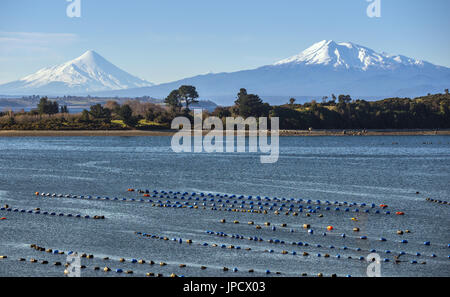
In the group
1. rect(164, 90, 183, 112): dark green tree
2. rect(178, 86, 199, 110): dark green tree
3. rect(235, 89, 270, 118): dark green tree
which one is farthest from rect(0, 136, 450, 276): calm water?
rect(178, 86, 199, 110): dark green tree

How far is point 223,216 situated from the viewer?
4566 centimetres

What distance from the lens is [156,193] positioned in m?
56.8

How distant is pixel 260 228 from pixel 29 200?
2091 centimetres

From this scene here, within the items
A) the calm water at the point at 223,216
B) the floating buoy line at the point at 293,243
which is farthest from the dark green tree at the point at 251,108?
the floating buoy line at the point at 293,243

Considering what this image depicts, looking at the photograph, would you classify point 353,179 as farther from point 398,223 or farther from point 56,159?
point 56,159

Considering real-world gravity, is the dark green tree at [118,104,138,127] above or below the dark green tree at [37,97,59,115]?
below

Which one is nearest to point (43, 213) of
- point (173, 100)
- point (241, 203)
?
point (241, 203)

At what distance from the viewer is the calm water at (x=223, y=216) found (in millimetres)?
33281

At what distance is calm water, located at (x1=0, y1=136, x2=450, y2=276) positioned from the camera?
33.3 metres

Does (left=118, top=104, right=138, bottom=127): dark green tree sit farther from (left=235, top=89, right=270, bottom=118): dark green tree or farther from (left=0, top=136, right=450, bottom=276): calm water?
(left=0, top=136, right=450, bottom=276): calm water

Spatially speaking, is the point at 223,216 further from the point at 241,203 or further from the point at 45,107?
the point at 45,107

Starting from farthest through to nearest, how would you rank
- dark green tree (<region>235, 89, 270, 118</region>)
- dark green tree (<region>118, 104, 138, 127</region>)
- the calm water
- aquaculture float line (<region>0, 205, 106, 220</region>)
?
dark green tree (<region>235, 89, 270, 118</region>) < dark green tree (<region>118, 104, 138, 127</region>) < aquaculture float line (<region>0, 205, 106, 220</region>) < the calm water

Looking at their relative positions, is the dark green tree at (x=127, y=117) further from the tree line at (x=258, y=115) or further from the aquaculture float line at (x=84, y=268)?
the aquaculture float line at (x=84, y=268)
